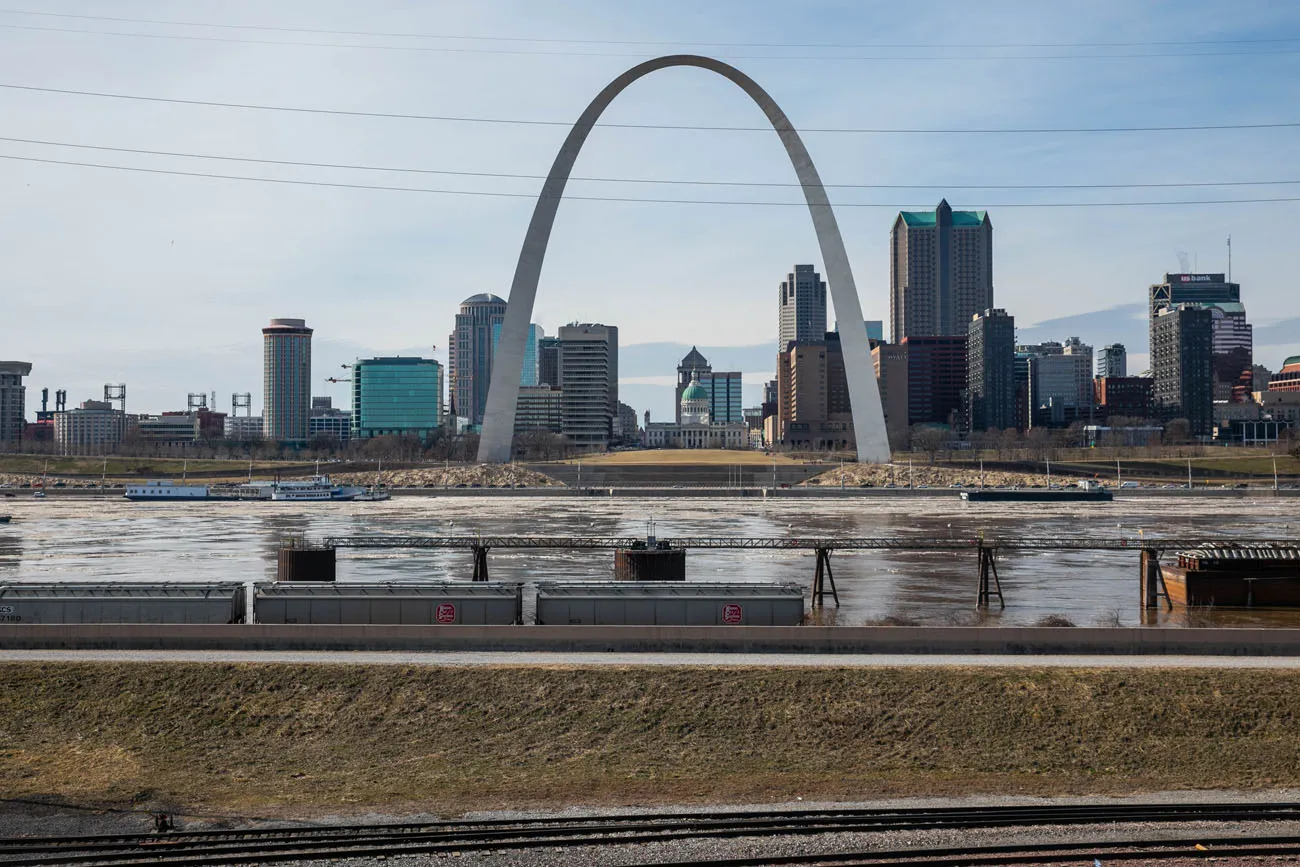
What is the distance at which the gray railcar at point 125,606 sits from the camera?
87.7ft

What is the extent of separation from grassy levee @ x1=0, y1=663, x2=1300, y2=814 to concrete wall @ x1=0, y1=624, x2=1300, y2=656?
79.0 inches

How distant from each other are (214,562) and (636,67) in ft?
220

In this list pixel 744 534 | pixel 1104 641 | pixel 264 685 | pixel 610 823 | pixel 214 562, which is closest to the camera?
pixel 610 823

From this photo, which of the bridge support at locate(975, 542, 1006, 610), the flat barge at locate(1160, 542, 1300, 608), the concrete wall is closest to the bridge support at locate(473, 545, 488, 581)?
the concrete wall

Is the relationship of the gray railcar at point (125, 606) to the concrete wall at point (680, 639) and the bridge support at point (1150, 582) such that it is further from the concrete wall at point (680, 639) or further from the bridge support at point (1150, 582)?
the bridge support at point (1150, 582)

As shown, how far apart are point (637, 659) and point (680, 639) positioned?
4.99 ft

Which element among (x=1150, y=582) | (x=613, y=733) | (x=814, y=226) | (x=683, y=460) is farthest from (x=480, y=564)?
(x=683, y=460)

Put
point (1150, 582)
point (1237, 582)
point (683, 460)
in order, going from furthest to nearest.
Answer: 1. point (683, 460)
2. point (1150, 582)
3. point (1237, 582)

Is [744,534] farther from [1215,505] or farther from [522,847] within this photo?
[1215,505]

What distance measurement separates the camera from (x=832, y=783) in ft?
59.2

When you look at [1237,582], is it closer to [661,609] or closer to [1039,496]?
[661,609]

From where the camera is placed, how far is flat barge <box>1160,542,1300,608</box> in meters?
31.6

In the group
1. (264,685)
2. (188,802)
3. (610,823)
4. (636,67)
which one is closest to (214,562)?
(264,685)

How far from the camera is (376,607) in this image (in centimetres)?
2720
